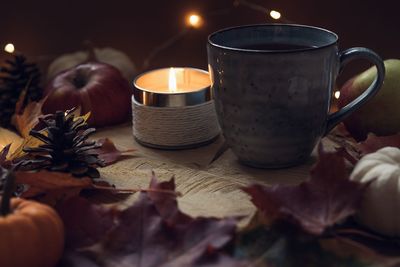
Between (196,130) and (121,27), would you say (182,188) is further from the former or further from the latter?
(121,27)

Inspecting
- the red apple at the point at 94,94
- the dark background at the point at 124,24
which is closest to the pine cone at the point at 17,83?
the red apple at the point at 94,94

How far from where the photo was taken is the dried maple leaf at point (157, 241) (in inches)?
20.0

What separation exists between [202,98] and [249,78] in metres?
0.15

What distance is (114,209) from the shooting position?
0.57 metres

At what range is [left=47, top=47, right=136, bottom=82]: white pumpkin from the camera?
108 cm

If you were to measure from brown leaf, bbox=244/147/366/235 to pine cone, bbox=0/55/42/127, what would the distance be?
1.69ft

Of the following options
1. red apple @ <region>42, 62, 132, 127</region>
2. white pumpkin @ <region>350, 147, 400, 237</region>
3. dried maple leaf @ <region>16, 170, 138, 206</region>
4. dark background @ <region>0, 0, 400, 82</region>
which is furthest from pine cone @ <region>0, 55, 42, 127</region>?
white pumpkin @ <region>350, 147, 400, 237</region>

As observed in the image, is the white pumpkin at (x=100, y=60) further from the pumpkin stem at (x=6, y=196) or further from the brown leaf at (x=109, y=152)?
the pumpkin stem at (x=6, y=196)

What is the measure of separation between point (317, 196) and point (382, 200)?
6cm

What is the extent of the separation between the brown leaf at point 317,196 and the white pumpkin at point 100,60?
569 mm

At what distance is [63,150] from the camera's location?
0.67 metres

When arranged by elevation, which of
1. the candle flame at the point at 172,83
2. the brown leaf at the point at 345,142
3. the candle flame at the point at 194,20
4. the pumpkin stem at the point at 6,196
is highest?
the pumpkin stem at the point at 6,196

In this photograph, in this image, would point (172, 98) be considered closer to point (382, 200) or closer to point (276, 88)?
point (276, 88)

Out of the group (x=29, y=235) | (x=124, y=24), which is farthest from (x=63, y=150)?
(x=124, y=24)
